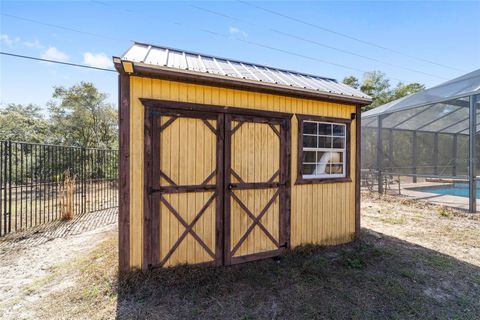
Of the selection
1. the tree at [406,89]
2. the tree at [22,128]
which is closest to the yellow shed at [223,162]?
the tree at [22,128]

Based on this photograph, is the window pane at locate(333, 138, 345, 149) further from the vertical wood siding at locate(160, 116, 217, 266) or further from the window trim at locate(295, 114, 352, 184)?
the vertical wood siding at locate(160, 116, 217, 266)

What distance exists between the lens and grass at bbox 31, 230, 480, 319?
2.59 meters

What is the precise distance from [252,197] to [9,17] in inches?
264

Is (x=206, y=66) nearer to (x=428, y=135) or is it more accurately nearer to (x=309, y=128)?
(x=309, y=128)

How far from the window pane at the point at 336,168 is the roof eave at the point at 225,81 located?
1262mm

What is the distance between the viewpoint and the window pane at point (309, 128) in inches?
171

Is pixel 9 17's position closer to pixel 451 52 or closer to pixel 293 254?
pixel 293 254

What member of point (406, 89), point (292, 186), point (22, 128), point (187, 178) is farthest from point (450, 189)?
point (22, 128)

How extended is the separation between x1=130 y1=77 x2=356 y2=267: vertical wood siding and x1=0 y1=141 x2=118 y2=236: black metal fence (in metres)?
3.65

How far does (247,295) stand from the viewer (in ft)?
9.52

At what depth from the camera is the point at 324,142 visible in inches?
178

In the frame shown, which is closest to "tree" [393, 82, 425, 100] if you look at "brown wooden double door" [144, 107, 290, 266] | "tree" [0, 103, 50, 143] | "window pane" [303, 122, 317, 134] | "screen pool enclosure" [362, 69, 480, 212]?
"screen pool enclosure" [362, 69, 480, 212]

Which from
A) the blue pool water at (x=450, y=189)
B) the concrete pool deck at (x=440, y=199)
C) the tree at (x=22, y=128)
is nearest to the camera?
the concrete pool deck at (x=440, y=199)

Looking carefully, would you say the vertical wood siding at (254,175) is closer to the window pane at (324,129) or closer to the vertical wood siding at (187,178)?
the vertical wood siding at (187,178)
